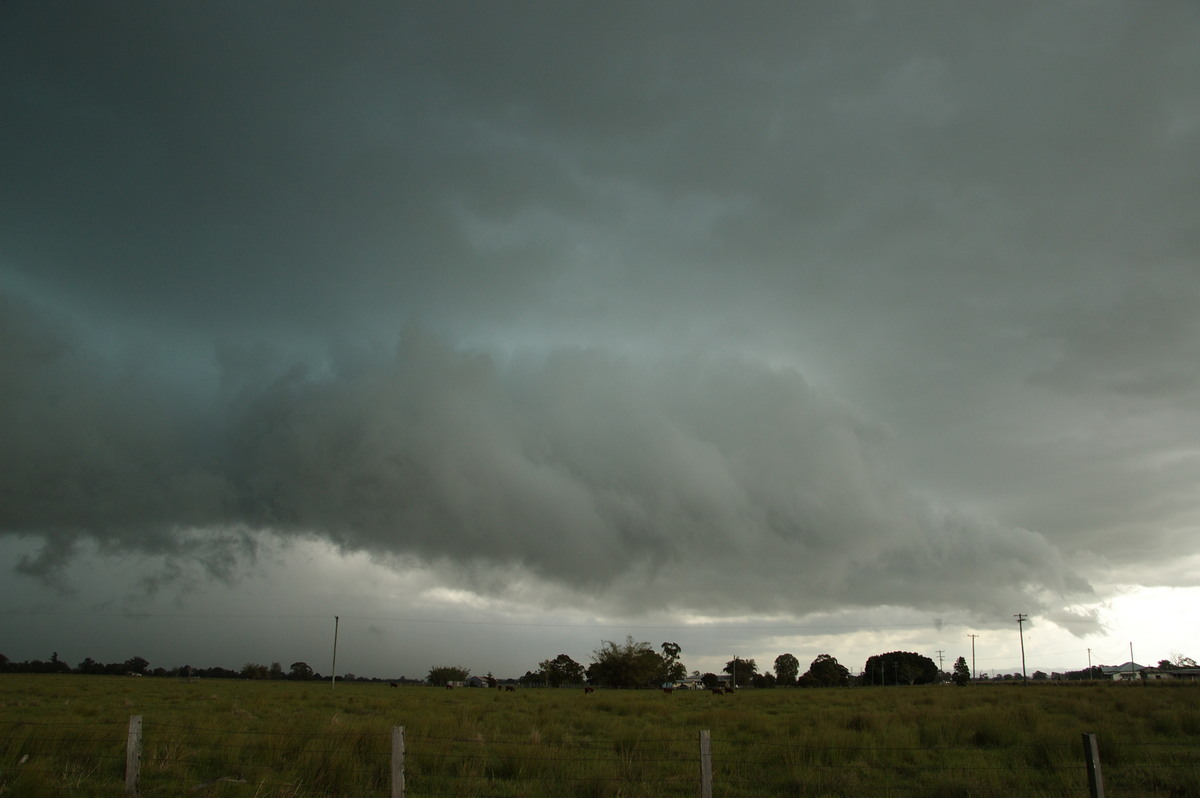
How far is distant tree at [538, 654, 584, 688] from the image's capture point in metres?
145

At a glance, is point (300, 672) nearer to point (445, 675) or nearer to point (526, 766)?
point (445, 675)

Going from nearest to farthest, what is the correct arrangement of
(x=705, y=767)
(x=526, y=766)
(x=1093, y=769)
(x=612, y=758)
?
(x=1093, y=769) < (x=705, y=767) < (x=526, y=766) < (x=612, y=758)

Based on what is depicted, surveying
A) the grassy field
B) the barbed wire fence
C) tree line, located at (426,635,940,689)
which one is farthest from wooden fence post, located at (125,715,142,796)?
tree line, located at (426,635,940,689)

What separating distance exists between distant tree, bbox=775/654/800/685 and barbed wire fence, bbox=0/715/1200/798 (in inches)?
5890

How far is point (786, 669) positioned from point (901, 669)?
24375 mm

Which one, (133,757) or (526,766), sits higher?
(133,757)

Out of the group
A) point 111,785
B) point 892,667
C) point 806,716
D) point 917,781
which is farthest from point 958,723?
point 892,667

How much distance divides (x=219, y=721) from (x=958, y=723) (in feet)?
82.4

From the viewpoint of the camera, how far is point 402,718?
2745 centimetres

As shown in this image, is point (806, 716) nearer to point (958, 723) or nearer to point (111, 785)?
point (958, 723)

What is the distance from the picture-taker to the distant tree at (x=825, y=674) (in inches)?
5896

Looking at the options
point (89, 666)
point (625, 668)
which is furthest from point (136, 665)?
point (625, 668)

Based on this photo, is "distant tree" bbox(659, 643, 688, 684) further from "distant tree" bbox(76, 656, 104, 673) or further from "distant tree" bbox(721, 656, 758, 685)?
"distant tree" bbox(76, 656, 104, 673)

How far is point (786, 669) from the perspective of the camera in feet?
537
